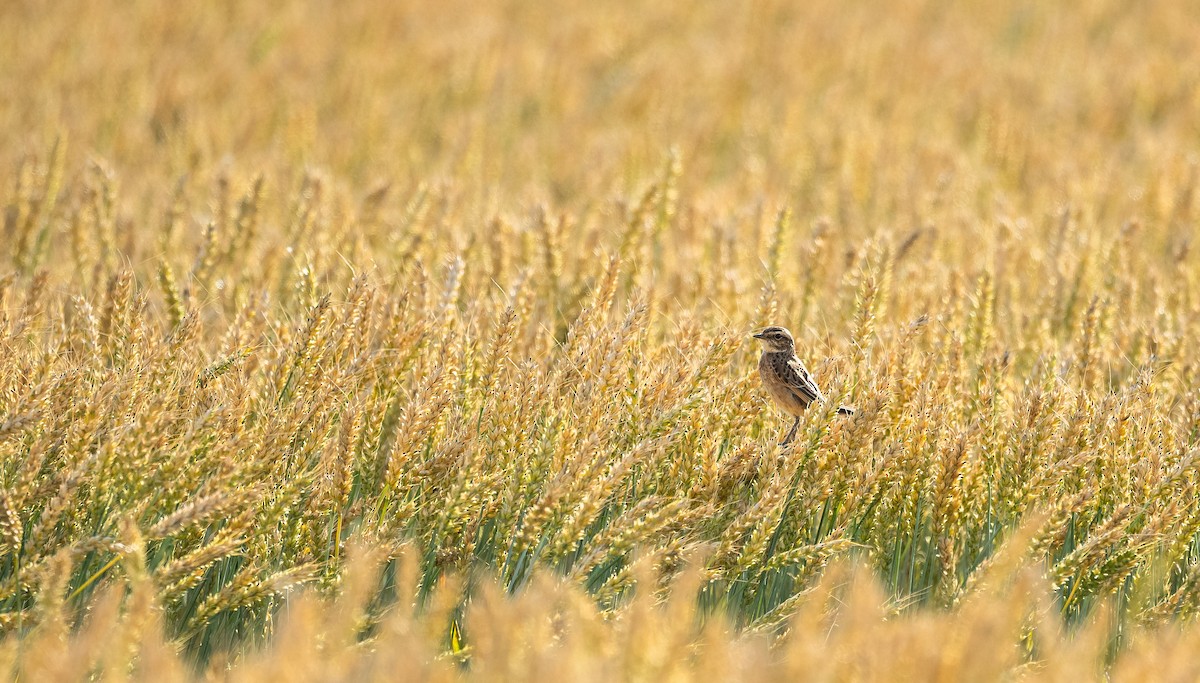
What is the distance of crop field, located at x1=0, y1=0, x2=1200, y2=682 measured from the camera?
2.00m

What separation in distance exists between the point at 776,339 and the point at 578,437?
3.73 feet

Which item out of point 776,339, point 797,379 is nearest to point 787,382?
point 797,379

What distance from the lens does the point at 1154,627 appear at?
2.67 m

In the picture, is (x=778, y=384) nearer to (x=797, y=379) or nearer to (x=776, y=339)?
(x=797, y=379)

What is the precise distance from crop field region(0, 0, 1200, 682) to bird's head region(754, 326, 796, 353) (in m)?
0.07

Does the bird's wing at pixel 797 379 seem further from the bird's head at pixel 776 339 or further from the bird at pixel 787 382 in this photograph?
the bird's head at pixel 776 339

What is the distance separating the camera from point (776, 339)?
3801mm

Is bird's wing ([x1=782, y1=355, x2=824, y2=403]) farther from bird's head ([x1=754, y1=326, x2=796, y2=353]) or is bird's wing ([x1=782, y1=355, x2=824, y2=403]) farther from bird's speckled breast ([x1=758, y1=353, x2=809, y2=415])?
bird's head ([x1=754, y1=326, x2=796, y2=353])

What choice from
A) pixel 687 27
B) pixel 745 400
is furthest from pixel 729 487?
pixel 687 27

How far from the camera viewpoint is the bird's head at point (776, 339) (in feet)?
12.4

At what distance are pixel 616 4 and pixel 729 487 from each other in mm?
11651

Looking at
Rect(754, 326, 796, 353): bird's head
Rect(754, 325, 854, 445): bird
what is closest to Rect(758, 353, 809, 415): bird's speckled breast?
Rect(754, 325, 854, 445): bird

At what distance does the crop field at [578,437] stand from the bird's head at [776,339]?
7 centimetres

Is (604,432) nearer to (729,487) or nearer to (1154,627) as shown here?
(729,487)
